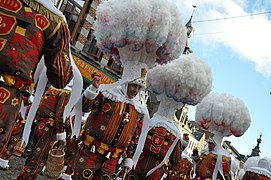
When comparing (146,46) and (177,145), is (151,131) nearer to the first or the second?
(177,145)

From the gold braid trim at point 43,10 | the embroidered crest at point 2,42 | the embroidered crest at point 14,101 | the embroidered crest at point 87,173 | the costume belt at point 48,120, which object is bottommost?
the embroidered crest at point 87,173

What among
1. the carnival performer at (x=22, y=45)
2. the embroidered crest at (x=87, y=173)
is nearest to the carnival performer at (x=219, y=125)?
the embroidered crest at (x=87, y=173)

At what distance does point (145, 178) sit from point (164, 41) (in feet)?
6.96

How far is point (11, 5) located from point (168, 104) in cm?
394

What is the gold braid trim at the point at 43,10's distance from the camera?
2.29m

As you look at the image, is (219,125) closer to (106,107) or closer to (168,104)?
(168,104)

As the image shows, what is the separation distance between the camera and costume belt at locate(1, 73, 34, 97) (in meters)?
2.20

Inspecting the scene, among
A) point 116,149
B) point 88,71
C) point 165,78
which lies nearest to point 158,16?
point 165,78

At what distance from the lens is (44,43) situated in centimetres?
242

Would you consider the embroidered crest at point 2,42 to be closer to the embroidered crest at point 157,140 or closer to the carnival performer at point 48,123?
the carnival performer at point 48,123

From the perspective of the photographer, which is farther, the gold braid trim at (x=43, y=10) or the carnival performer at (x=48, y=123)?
the carnival performer at (x=48, y=123)

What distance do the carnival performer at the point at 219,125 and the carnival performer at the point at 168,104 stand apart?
1041 millimetres

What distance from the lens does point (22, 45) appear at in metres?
2.25

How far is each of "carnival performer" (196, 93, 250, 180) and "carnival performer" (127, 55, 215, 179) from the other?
1041mm
